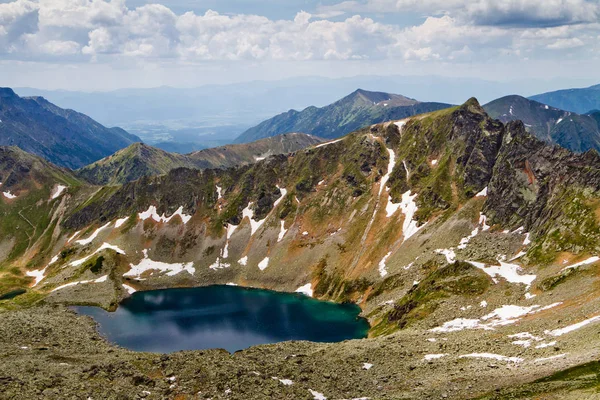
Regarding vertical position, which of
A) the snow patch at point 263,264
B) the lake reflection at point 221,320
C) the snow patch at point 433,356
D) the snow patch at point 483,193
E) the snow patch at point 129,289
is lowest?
the snow patch at point 129,289

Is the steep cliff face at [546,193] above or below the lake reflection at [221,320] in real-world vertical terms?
above

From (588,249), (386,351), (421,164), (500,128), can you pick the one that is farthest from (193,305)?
(500,128)

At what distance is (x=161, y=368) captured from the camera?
79.0 meters

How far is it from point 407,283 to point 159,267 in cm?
10314

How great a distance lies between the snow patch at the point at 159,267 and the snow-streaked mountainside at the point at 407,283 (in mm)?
735

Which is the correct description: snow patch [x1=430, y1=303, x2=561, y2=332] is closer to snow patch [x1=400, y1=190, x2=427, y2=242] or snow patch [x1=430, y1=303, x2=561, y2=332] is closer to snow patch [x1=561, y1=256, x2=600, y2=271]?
snow patch [x1=561, y1=256, x2=600, y2=271]

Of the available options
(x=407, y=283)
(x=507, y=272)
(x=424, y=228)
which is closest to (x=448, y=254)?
(x=407, y=283)

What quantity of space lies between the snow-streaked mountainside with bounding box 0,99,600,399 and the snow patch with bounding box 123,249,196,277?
74 cm

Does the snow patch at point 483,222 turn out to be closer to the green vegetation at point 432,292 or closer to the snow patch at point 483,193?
the snow patch at point 483,193

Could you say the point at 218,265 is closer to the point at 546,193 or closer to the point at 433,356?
the point at 546,193

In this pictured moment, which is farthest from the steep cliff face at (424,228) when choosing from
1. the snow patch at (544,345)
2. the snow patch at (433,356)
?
the snow patch at (544,345)

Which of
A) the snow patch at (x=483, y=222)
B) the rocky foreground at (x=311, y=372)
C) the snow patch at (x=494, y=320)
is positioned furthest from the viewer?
the snow patch at (x=483, y=222)

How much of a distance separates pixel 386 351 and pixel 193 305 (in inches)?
3646

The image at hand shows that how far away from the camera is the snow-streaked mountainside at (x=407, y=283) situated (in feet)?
221
